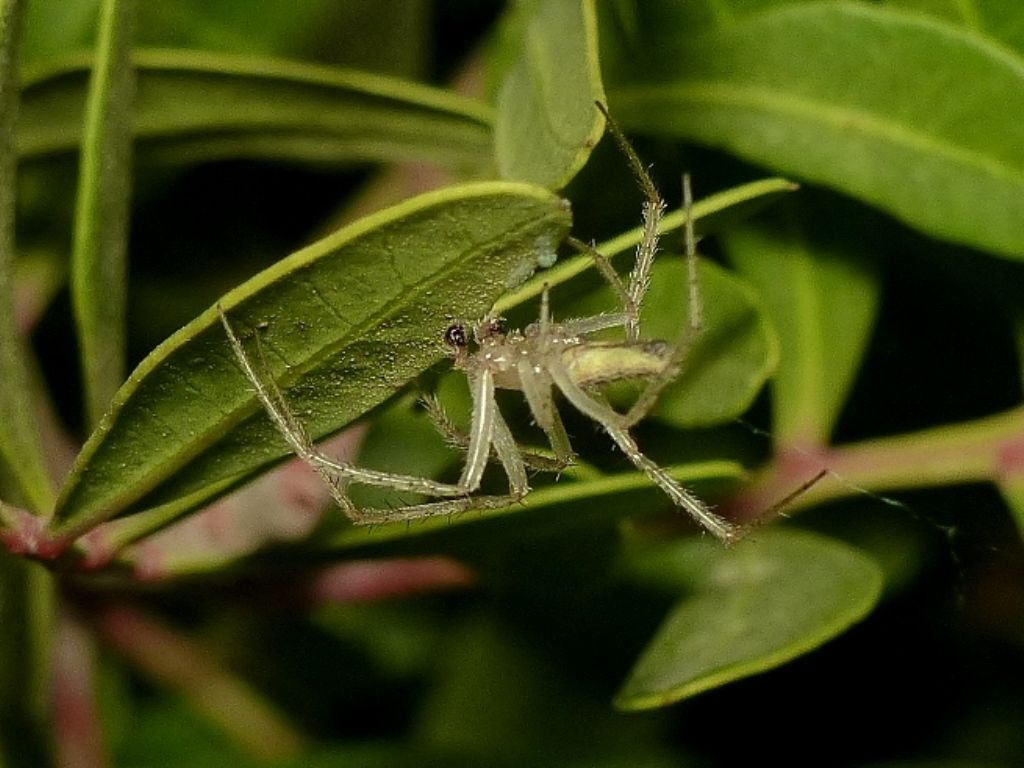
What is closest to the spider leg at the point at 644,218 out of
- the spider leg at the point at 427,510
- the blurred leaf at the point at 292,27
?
the spider leg at the point at 427,510

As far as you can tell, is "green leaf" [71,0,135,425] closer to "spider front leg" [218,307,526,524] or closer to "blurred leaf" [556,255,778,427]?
"spider front leg" [218,307,526,524]

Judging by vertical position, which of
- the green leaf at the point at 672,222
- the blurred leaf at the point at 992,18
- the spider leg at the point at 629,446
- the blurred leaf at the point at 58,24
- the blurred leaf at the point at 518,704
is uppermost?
the blurred leaf at the point at 58,24

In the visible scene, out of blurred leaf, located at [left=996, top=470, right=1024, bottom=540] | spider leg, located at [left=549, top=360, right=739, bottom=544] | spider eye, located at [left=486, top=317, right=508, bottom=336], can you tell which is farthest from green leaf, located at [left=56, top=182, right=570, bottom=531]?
blurred leaf, located at [left=996, top=470, right=1024, bottom=540]

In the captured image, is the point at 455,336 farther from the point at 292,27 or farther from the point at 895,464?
the point at 292,27

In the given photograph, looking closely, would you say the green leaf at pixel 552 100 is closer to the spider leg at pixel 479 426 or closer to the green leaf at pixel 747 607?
the spider leg at pixel 479 426

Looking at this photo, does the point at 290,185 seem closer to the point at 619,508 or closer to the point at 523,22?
the point at 523,22

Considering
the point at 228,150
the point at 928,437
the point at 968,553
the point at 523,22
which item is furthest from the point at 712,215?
the point at 968,553

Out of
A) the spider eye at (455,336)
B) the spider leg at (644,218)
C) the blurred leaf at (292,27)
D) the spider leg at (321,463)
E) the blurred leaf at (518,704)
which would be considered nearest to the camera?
the spider leg at (321,463)
